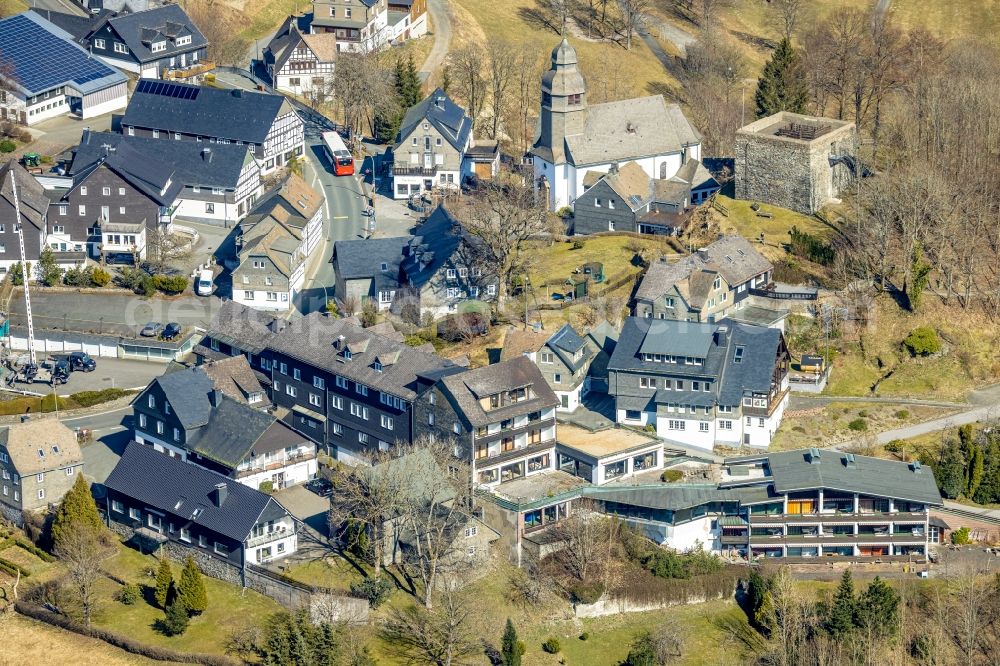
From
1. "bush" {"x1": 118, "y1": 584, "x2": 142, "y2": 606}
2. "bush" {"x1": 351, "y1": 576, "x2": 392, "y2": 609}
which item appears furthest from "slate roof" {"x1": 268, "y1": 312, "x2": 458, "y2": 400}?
"bush" {"x1": 118, "y1": 584, "x2": 142, "y2": 606}

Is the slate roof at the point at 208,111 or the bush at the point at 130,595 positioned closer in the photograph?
the bush at the point at 130,595

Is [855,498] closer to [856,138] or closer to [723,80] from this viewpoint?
[856,138]

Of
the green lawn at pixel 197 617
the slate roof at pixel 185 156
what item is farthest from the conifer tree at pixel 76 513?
the slate roof at pixel 185 156

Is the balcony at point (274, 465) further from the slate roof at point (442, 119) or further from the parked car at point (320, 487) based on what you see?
the slate roof at point (442, 119)

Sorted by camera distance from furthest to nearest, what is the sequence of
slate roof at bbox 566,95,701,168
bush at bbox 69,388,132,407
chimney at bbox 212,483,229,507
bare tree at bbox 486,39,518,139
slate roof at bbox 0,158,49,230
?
1. bare tree at bbox 486,39,518,139
2. slate roof at bbox 566,95,701,168
3. slate roof at bbox 0,158,49,230
4. bush at bbox 69,388,132,407
5. chimney at bbox 212,483,229,507

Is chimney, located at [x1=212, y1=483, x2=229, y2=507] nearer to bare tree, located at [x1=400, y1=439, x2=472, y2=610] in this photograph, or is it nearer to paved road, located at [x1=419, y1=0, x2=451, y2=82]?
bare tree, located at [x1=400, y1=439, x2=472, y2=610]

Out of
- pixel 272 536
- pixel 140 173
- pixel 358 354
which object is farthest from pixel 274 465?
pixel 140 173

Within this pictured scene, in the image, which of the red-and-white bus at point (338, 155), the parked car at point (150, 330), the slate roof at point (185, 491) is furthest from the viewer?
the red-and-white bus at point (338, 155)

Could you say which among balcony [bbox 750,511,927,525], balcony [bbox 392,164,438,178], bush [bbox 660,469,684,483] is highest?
balcony [bbox 392,164,438,178]
